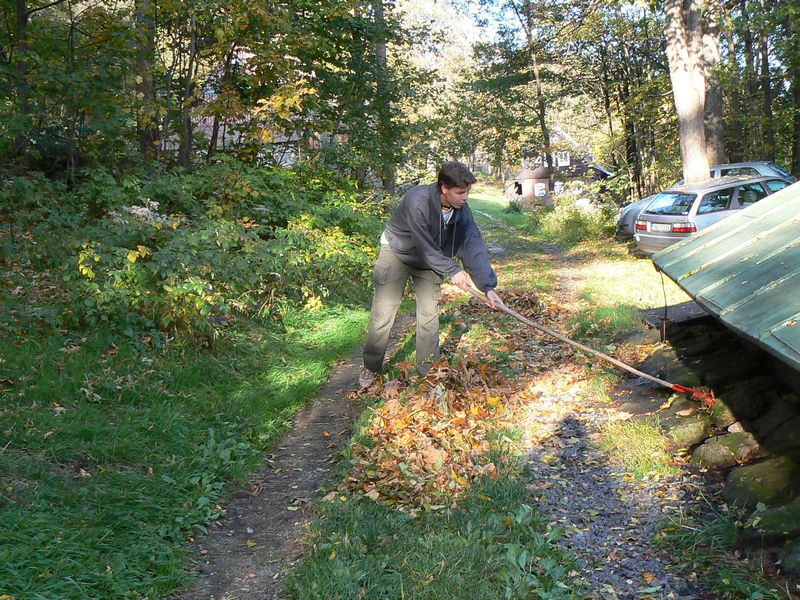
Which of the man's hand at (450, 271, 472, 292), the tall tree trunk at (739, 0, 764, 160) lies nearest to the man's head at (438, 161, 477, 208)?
the man's hand at (450, 271, 472, 292)

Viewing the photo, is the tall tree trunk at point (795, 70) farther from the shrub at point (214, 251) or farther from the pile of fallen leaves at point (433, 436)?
the pile of fallen leaves at point (433, 436)

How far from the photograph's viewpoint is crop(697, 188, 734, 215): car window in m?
13.2

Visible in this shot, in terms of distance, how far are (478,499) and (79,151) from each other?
360 inches

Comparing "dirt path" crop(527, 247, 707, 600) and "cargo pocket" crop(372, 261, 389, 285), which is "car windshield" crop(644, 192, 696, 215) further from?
"cargo pocket" crop(372, 261, 389, 285)

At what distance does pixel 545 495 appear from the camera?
4.31m

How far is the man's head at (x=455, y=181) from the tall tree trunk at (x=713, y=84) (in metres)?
11.2

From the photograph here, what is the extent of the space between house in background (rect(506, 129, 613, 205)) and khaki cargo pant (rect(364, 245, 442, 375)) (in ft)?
58.2

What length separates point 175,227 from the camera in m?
7.54

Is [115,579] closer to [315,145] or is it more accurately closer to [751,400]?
[751,400]

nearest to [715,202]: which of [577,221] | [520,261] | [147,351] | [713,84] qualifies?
[713,84]

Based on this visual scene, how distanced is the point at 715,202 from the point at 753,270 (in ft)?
33.9

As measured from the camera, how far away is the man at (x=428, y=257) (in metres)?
5.38

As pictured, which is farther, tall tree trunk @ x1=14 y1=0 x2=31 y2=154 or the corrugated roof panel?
tall tree trunk @ x1=14 y1=0 x2=31 y2=154

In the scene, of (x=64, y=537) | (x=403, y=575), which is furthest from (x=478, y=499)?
(x=64, y=537)
